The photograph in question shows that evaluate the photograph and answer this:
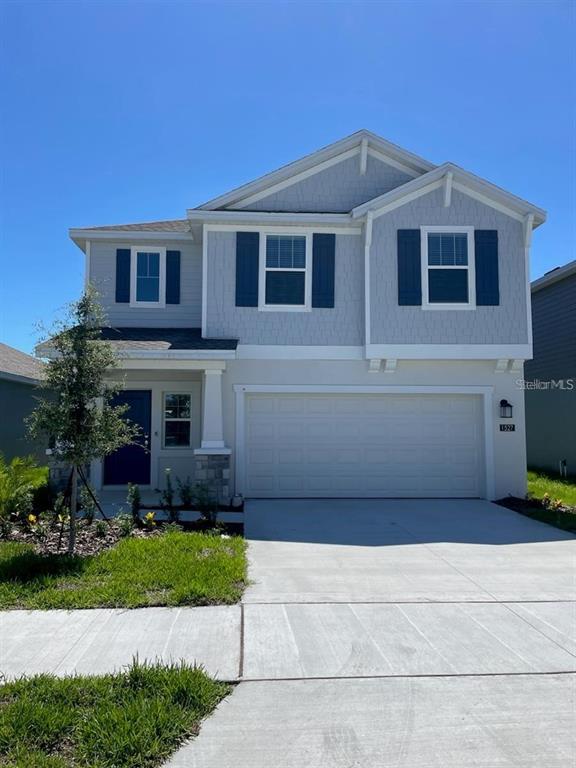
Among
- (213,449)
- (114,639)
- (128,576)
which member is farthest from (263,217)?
(114,639)

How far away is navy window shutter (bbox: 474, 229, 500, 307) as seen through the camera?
1168cm

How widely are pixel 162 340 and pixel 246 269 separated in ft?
7.30

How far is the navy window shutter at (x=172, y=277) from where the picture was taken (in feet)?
41.5

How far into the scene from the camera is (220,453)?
1059cm

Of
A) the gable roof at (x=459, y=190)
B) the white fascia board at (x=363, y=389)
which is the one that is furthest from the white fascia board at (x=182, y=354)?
the gable roof at (x=459, y=190)

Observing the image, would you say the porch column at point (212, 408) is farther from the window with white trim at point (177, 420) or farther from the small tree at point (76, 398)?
the small tree at point (76, 398)

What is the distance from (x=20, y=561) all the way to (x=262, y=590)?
2853mm

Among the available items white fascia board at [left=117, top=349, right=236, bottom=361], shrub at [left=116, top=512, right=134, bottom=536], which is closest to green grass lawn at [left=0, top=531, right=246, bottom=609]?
shrub at [left=116, top=512, right=134, bottom=536]

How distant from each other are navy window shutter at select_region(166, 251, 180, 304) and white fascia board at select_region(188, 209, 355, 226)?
1373 millimetres

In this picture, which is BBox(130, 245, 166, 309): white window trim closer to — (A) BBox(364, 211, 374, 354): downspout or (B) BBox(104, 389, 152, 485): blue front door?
(B) BBox(104, 389, 152, 485): blue front door

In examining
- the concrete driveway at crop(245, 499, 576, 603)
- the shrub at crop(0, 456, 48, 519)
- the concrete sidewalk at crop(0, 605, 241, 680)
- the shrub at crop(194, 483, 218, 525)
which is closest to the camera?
the concrete sidewalk at crop(0, 605, 241, 680)

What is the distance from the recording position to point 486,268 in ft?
38.4

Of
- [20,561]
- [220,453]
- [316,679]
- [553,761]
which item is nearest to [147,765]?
[316,679]

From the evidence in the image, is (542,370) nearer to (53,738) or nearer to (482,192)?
(482,192)
